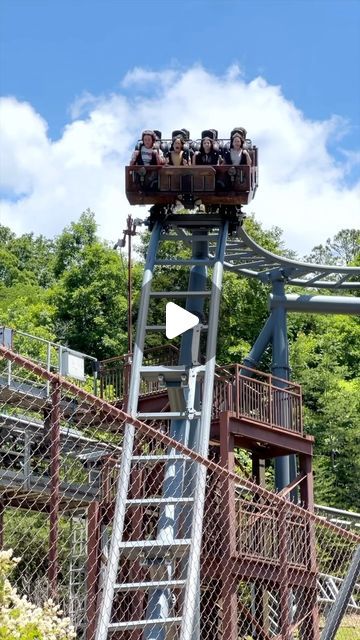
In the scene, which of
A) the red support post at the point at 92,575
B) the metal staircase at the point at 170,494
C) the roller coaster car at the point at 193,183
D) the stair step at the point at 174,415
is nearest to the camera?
the metal staircase at the point at 170,494

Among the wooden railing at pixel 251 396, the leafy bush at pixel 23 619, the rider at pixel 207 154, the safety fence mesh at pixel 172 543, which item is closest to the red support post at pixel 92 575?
the safety fence mesh at pixel 172 543

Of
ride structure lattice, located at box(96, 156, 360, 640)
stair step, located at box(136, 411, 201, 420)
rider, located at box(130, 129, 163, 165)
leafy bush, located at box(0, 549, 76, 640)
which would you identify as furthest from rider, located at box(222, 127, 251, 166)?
leafy bush, located at box(0, 549, 76, 640)

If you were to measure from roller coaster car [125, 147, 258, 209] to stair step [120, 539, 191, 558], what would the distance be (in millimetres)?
6005

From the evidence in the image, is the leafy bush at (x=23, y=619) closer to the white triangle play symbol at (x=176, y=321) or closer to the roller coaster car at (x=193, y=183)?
the white triangle play symbol at (x=176, y=321)

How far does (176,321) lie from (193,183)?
2.80m

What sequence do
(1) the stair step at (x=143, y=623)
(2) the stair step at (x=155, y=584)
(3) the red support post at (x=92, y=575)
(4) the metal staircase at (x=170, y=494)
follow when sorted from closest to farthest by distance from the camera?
(1) the stair step at (x=143, y=623) → (4) the metal staircase at (x=170, y=494) → (3) the red support post at (x=92, y=575) → (2) the stair step at (x=155, y=584)

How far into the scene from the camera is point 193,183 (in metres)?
14.5

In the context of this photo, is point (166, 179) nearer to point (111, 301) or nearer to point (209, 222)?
point (209, 222)

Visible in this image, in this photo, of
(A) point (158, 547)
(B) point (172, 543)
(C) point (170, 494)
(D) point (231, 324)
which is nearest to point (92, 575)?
(C) point (170, 494)

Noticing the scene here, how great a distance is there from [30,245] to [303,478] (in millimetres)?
53697

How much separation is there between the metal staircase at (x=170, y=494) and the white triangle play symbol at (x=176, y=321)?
1.43 feet

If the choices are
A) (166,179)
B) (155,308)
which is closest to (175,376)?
(166,179)

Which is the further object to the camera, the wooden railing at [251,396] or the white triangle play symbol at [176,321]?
the wooden railing at [251,396]

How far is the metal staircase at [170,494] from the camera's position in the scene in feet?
24.4
